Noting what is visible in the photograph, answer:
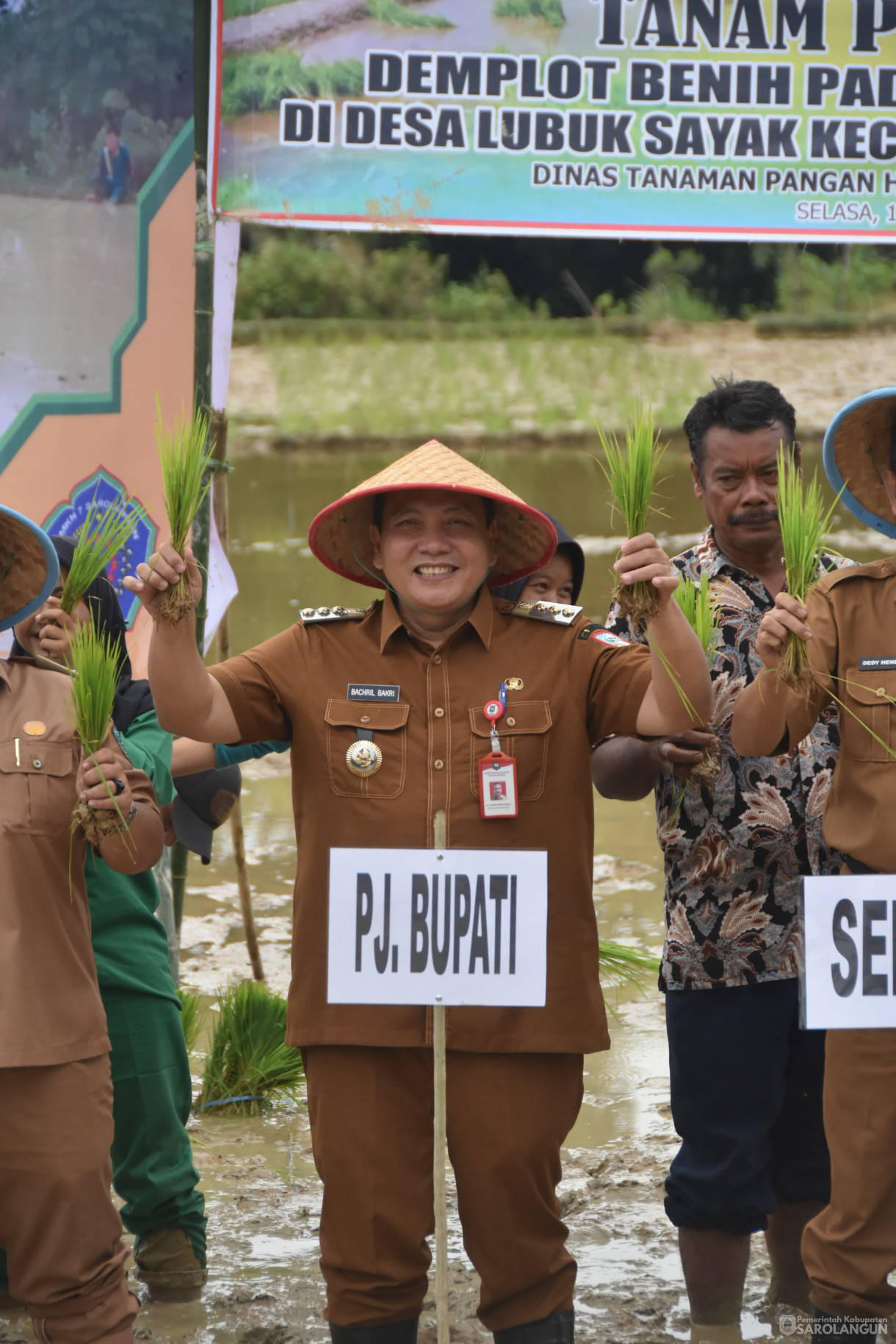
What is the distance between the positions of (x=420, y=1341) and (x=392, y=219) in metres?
3.07

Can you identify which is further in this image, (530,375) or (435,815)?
(530,375)

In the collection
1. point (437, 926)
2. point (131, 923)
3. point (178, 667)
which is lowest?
point (131, 923)

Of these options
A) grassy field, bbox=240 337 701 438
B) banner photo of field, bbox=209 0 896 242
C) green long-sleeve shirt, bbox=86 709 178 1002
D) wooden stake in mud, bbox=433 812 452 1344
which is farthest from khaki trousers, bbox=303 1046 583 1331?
grassy field, bbox=240 337 701 438

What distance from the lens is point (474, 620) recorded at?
2.96 metres

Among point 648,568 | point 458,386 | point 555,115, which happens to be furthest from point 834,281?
point 648,568

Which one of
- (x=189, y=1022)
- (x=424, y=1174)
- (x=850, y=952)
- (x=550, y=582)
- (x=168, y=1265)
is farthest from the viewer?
(x=189, y=1022)

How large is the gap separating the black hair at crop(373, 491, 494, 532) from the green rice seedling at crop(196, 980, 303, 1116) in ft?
7.37

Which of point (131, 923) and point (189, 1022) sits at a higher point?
point (131, 923)

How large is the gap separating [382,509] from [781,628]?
0.82m

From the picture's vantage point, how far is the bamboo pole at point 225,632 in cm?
501

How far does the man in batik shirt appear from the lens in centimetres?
323

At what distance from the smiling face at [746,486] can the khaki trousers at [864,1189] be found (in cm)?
107

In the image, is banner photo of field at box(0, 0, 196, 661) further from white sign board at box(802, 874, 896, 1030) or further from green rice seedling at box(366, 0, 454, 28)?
white sign board at box(802, 874, 896, 1030)

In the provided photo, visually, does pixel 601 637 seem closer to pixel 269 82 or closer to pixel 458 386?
pixel 269 82
